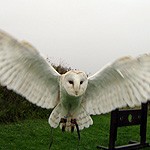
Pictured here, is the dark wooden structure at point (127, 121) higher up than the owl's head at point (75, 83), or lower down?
lower down

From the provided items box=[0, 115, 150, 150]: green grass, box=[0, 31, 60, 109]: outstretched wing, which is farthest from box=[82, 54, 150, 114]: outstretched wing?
box=[0, 115, 150, 150]: green grass

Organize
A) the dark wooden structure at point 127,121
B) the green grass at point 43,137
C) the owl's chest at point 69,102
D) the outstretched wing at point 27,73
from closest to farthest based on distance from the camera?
the outstretched wing at point 27,73 → the owl's chest at point 69,102 → the green grass at point 43,137 → the dark wooden structure at point 127,121

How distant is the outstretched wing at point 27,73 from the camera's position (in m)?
2.47

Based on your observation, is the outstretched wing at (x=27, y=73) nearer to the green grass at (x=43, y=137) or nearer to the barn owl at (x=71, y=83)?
the barn owl at (x=71, y=83)

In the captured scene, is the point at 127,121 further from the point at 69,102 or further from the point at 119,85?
the point at 69,102

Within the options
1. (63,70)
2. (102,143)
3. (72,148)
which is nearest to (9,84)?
(72,148)

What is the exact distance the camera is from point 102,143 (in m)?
5.70

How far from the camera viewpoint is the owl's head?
2476 millimetres

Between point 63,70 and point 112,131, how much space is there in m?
2.41

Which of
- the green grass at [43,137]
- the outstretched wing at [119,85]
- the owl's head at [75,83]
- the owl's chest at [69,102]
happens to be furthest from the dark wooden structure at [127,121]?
the owl's head at [75,83]

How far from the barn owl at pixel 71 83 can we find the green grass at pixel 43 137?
76.2 inches

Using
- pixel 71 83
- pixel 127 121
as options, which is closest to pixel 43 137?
pixel 127 121

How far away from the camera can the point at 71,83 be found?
2.50 meters

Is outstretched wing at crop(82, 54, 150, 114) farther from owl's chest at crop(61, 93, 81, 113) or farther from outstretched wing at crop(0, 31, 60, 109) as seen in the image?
outstretched wing at crop(0, 31, 60, 109)
